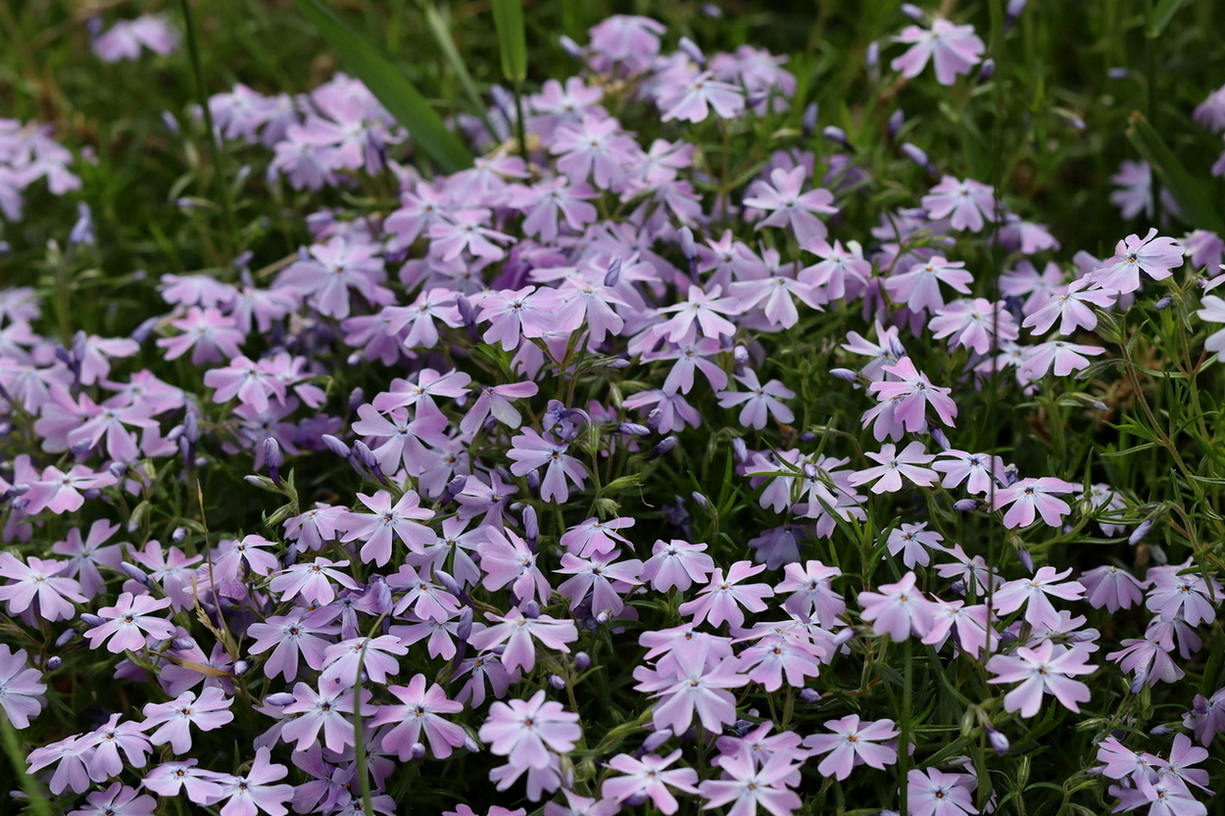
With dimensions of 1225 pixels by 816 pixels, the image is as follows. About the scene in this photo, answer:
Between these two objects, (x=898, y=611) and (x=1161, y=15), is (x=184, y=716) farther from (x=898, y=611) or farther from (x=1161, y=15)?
(x=1161, y=15)

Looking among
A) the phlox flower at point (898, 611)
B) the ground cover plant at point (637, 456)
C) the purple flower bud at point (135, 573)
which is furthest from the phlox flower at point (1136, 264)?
the purple flower bud at point (135, 573)

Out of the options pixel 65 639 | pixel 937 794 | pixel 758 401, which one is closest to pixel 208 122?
pixel 65 639

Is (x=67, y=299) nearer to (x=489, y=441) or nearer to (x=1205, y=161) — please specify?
(x=489, y=441)

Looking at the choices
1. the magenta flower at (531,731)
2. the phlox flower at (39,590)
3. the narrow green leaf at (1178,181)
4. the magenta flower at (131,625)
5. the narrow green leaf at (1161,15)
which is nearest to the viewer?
the magenta flower at (531,731)

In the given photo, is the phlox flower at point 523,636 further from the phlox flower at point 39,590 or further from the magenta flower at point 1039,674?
the phlox flower at point 39,590

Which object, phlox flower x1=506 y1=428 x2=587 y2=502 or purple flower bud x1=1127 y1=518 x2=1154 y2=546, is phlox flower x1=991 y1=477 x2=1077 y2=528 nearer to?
purple flower bud x1=1127 y1=518 x2=1154 y2=546

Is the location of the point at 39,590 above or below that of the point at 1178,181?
below

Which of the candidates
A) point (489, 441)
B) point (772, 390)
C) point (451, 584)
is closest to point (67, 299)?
point (489, 441)
